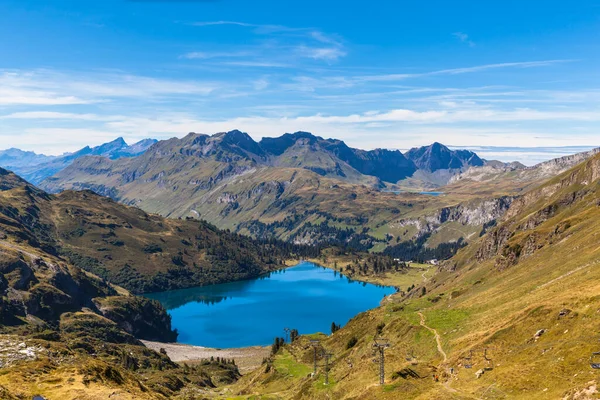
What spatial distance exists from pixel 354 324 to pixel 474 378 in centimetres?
7356

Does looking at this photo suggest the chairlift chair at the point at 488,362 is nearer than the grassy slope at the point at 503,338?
No

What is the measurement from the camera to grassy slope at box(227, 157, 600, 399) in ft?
178

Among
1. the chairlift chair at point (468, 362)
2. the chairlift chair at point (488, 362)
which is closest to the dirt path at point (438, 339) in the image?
the chairlift chair at point (468, 362)

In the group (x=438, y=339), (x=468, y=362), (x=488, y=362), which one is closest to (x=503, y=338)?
(x=488, y=362)

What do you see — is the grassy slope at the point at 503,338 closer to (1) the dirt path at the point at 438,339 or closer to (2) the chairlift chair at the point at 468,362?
(2) the chairlift chair at the point at 468,362

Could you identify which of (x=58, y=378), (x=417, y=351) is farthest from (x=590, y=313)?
(x=58, y=378)

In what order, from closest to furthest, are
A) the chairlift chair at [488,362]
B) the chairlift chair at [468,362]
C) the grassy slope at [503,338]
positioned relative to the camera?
the grassy slope at [503,338] < the chairlift chair at [488,362] < the chairlift chair at [468,362]

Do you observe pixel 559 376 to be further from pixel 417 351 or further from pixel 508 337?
pixel 417 351

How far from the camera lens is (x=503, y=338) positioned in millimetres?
68500

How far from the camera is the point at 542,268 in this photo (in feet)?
369

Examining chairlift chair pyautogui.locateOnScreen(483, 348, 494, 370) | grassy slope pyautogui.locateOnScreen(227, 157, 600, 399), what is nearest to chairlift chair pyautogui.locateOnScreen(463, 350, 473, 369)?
grassy slope pyautogui.locateOnScreen(227, 157, 600, 399)

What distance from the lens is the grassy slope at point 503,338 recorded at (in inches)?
2135

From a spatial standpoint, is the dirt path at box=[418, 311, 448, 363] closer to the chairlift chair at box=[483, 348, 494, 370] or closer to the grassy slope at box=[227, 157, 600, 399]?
the grassy slope at box=[227, 157, 600, 399]

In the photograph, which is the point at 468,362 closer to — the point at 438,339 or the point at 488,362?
the point at 488,362
